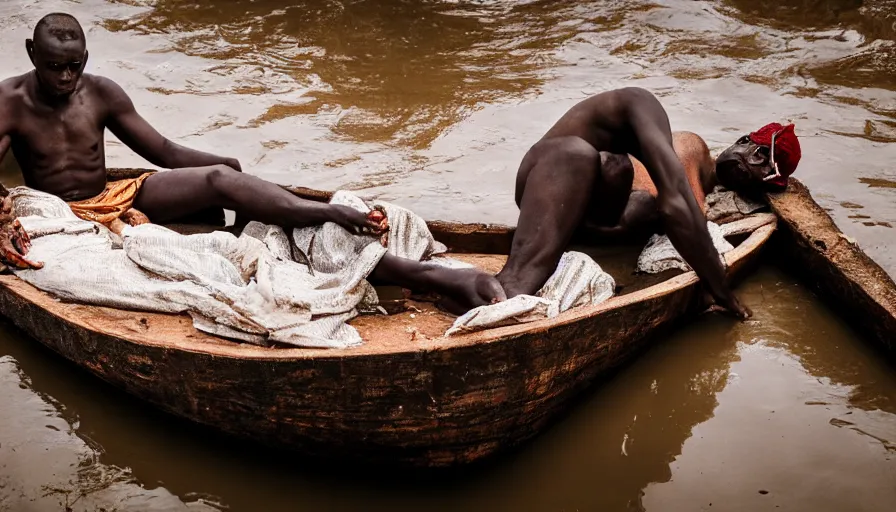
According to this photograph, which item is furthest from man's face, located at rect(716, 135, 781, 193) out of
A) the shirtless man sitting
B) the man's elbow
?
the man's elbow

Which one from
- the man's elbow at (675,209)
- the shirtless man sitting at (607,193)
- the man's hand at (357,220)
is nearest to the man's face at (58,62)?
the man's hand at (357,220)

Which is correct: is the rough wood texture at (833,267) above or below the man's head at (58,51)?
below

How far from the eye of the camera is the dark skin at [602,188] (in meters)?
3.36

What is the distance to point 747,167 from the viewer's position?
4.15m

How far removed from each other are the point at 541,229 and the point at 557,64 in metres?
3.71

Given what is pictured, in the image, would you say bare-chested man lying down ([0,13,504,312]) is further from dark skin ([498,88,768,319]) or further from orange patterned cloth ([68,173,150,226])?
dark skin ([498,88,768,319])

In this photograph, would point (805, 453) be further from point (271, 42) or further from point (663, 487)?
point (271, 42)

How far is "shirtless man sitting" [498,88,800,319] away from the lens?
3365mm

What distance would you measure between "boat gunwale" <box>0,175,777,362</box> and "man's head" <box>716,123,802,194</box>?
751 mm

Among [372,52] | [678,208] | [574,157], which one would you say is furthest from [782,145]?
[372,52]

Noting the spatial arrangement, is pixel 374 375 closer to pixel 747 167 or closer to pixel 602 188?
pixel 602 188

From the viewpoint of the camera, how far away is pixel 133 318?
3180 millimetres

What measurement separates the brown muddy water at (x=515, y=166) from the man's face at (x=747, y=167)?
0.45m

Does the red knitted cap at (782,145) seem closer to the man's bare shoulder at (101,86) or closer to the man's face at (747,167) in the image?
the man's face at (747,167)
